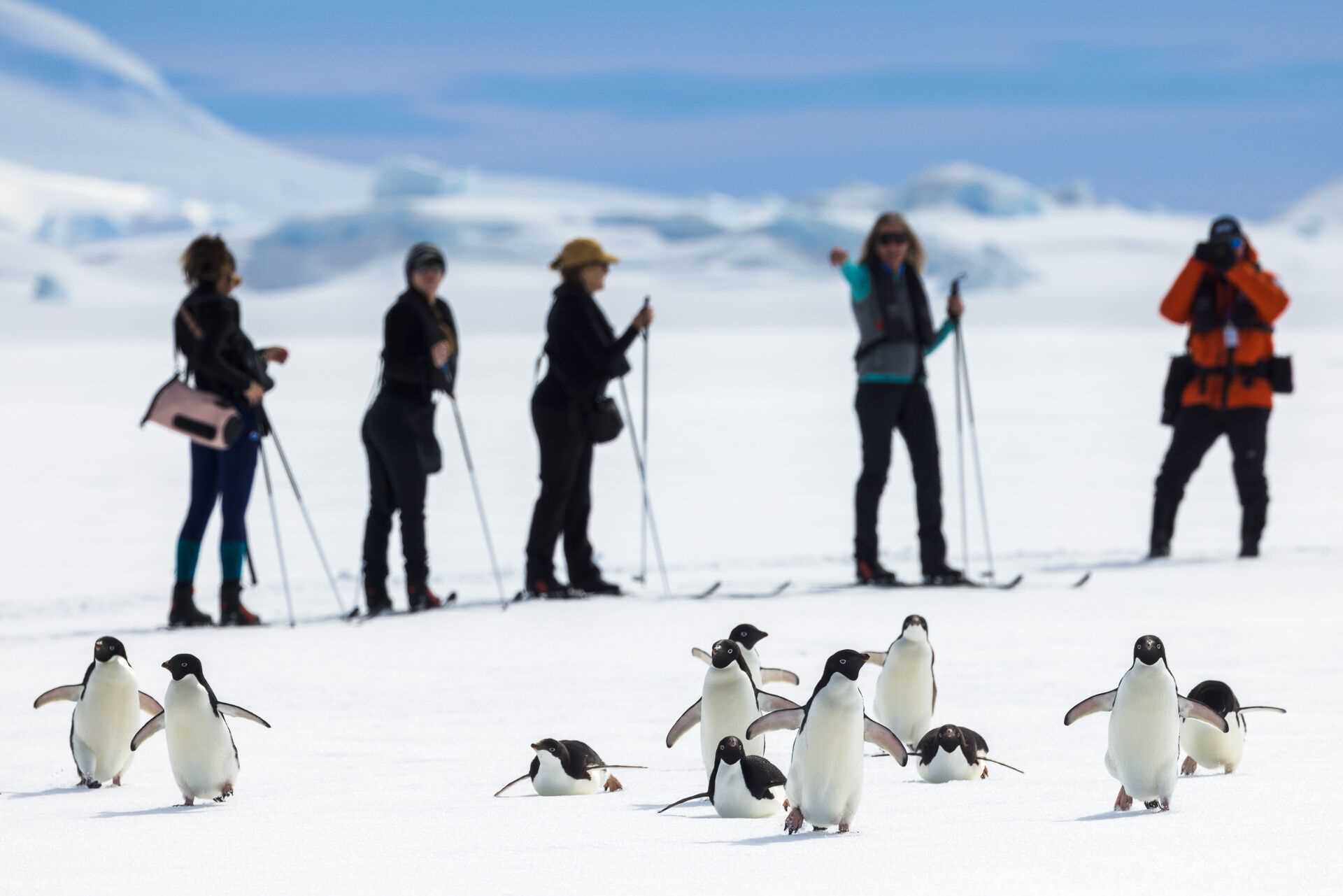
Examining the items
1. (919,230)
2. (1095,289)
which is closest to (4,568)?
(919,230)

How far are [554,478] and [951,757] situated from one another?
11.8 feet

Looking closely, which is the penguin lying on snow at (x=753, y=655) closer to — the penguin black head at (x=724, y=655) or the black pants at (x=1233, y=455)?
the penguin black head at (x=724, y=655)

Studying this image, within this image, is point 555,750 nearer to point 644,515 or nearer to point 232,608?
point 232,608

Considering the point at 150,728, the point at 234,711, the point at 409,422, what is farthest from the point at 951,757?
the point at 409,422

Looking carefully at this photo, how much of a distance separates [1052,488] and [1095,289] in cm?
6124

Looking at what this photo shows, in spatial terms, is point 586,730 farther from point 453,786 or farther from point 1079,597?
point 1079,597

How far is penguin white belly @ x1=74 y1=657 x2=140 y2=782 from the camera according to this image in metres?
3.97

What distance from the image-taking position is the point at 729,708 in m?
3.88

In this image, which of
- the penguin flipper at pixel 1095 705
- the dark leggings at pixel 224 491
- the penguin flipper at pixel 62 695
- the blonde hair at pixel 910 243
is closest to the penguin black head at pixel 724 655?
the penguin flipper at pixel 1095 705

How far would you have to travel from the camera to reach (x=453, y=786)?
402cm

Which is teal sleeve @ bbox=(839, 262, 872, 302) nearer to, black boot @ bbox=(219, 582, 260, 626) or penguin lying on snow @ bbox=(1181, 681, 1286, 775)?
black boot @ bbox=(219, 582, 260, 626)

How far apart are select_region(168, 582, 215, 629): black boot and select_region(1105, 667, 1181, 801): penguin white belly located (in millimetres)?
4129

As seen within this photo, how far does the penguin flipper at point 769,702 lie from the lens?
390 centimetres

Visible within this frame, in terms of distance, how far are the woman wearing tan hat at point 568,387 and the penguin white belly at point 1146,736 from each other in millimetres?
3885
